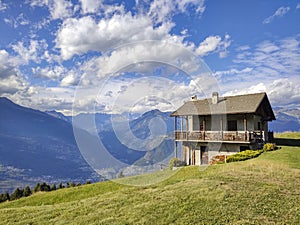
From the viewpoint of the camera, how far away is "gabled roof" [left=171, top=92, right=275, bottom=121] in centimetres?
2581

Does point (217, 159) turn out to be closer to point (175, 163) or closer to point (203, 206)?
point (175, 163)

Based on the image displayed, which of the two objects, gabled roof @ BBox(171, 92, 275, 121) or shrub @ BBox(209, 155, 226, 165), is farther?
gabled roof @ BBox(171, 92, 275, 121)

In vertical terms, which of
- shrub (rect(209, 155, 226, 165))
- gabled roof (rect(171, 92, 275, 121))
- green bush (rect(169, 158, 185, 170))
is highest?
gabled roof (rect(171, 92, 275, 121))

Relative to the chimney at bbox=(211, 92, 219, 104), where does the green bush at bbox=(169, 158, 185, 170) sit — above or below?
below

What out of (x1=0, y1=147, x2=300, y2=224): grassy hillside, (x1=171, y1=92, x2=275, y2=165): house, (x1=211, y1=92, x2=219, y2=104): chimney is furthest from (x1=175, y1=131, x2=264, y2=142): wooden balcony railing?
(x1=0, y1=147, x2=300, y2=224): grassy hillside

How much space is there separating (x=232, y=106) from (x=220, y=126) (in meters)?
2.47

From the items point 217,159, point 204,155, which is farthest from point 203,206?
point 204,155

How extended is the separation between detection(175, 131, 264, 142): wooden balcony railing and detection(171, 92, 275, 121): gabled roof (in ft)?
6.78

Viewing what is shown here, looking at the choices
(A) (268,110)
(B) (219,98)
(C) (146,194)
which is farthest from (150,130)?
(A) (268,110)

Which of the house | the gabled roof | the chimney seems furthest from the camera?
the chimney

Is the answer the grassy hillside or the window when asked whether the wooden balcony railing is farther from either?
the grassy hillside

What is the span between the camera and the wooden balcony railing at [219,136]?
24469 mm

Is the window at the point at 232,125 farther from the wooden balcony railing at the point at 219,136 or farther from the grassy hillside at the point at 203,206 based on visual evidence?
the grassy hillside at the point at 203,206

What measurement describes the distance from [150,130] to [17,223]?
11.0m
